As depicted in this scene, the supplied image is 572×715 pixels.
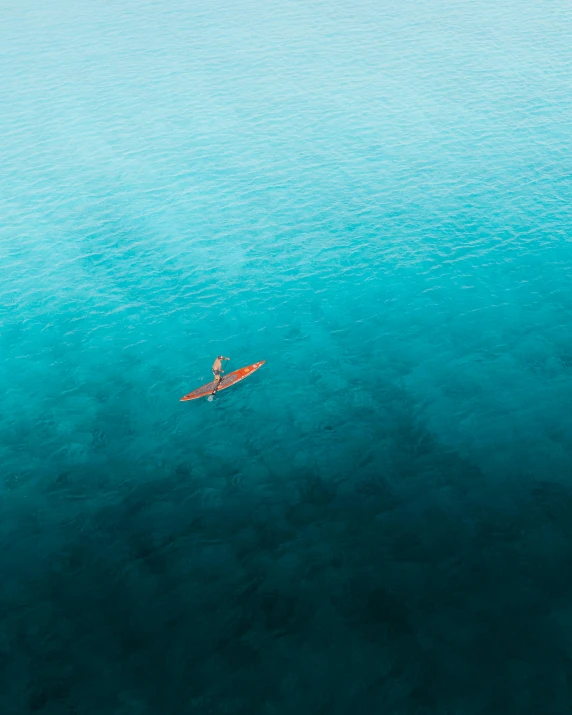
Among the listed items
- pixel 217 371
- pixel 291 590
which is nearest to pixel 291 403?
pixel 217 371

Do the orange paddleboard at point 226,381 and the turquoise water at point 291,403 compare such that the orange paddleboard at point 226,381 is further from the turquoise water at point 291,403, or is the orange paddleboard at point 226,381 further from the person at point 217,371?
the turquoise water at point 291,403

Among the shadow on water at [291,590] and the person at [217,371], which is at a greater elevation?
the person at [217,371]

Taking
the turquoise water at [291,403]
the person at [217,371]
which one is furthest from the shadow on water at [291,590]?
the person at [217,371]

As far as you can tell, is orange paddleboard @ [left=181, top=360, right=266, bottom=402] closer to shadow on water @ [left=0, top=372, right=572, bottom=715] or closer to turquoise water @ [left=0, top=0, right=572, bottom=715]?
turquoise water @ [left=0, top=0, right=572, bottom=715]

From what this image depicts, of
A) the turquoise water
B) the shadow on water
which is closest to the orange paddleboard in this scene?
the turquoise water

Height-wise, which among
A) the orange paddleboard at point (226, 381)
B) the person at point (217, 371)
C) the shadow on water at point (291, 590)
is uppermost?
the person at point (217, 371)

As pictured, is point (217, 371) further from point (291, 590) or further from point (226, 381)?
point (291, 590)
